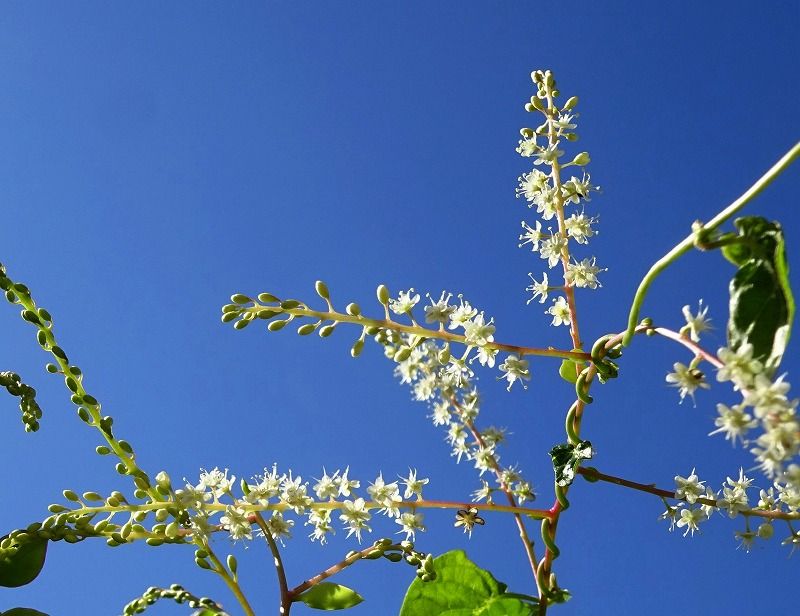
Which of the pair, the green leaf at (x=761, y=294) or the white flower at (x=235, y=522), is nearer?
the green leaf at (x=761, y=294)

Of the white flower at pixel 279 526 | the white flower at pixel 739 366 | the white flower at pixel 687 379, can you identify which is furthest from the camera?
the white flower at pixel 279 526

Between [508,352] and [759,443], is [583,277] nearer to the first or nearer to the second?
[508,352]

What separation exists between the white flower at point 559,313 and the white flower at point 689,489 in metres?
0.30

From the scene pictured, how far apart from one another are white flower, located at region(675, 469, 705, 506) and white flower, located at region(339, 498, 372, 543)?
47 centimetres

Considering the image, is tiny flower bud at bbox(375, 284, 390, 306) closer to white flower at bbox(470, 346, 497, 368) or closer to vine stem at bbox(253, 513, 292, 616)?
white flower at bbox(470, 346, 497, 368)

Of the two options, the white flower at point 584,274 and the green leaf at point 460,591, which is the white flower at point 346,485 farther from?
the white flower at point 584,274

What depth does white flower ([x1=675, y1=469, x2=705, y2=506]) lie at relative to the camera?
3.86 ft

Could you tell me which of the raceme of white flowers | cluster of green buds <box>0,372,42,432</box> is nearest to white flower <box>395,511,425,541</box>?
the raceme of white flowers

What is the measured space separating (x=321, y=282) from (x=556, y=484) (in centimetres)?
44

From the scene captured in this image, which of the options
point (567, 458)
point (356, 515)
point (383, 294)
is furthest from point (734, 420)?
point (356, 515)

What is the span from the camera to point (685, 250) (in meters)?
0.84

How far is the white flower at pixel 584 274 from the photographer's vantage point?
127 cm

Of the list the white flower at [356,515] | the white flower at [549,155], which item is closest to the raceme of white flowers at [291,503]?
the white flower at [356,515]

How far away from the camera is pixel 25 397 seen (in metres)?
1.21
